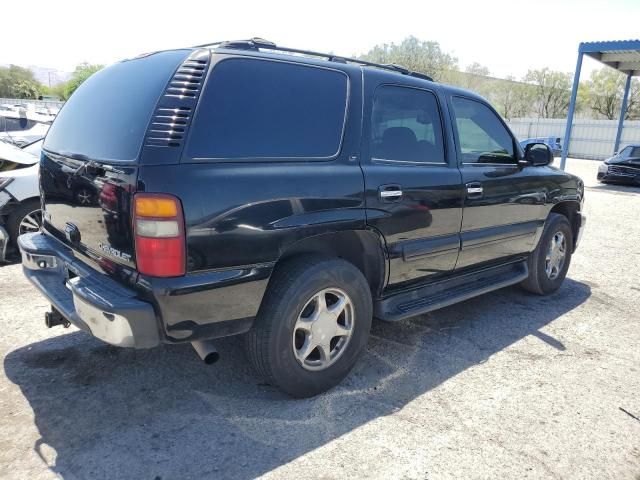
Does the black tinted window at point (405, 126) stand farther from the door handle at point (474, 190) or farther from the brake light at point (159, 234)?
the brake light at point (159, 234)

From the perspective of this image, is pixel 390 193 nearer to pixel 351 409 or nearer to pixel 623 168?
pixel 351 409

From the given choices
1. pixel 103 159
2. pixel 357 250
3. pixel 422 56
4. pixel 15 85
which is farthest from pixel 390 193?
pixel 15 85

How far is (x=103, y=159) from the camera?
2473 millimetres

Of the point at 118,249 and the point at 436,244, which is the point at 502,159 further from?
the point at 118,249

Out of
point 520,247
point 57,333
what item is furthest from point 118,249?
point 520,247

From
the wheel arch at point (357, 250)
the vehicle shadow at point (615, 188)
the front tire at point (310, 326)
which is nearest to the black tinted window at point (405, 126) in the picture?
the wheel arch at point (357, 250)

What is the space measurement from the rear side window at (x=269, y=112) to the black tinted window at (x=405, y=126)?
0.32 meters

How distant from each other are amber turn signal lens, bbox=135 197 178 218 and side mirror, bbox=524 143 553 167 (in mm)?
3376

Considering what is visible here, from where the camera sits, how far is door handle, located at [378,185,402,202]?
9.99 ft

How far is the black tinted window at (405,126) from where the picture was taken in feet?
10.5

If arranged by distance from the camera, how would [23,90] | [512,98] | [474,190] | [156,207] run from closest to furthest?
[156,207], [474,190], [512,98], [23,90]

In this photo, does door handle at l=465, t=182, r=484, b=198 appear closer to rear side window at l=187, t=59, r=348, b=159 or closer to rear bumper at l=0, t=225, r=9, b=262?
rear side window at l=187, t=59, r=348, b=159

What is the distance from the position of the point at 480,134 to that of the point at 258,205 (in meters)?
2.41

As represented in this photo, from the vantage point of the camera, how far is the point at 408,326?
409cm
